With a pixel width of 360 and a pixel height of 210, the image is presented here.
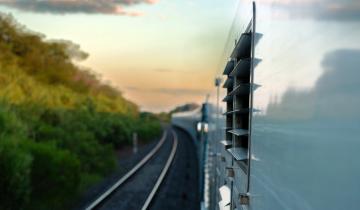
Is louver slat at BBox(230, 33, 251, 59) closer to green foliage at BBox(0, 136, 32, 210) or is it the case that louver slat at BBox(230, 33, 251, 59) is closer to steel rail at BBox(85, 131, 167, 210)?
green foliage at BBox(0, 136, 32, 210)

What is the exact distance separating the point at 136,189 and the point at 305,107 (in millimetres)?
19039

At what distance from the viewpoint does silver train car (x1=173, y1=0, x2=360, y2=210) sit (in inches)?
58.2

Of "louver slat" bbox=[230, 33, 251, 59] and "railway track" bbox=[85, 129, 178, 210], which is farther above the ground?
"louver slat" bbox=[230, 33, 251, 59]

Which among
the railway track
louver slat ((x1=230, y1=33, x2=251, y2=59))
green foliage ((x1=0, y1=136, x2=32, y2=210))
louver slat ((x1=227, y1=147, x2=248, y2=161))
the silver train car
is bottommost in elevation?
the railway track

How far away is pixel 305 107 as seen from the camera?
191cm

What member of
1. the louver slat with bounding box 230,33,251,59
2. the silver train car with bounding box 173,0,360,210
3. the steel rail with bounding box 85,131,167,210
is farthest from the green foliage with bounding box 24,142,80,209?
the silver train car with bounding box 173,0,360,210

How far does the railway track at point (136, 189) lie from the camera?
17.0 m

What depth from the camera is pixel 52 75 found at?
46562 mm

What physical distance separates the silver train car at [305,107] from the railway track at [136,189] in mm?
13522

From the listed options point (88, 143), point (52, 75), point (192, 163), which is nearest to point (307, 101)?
point (88, 143)

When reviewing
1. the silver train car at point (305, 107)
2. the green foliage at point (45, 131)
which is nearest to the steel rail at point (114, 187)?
the green foliage at point (45, 131)

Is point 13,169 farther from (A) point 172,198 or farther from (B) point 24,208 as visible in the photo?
(A) point 172,198

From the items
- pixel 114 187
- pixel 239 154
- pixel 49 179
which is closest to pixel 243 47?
pixel 239 154

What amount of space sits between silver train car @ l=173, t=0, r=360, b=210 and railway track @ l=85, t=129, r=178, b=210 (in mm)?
13522
